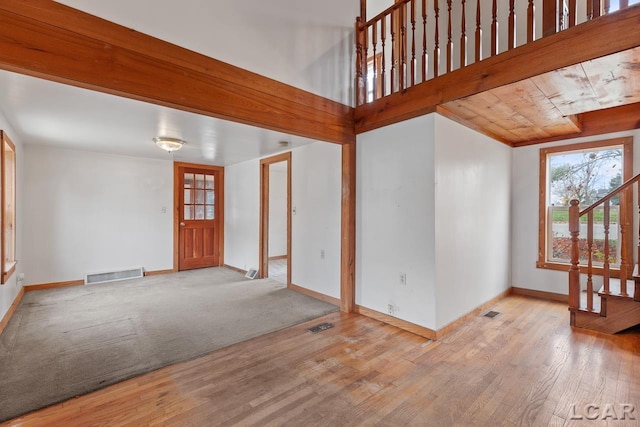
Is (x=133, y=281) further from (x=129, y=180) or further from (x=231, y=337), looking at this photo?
(x=231, y=337)


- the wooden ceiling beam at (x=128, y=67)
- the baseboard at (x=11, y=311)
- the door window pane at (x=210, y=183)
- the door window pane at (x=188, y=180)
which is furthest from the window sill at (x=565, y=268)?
the baseboard at (x=11, y=311)

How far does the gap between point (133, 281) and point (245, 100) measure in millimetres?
4155

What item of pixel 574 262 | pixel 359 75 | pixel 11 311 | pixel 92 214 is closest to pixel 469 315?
pixel 574 262

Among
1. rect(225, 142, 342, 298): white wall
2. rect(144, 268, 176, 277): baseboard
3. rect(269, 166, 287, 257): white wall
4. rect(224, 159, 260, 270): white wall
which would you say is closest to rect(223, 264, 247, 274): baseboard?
rect(224, 159, 260, 270): white wall

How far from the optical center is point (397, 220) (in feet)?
10.2

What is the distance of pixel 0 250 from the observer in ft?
9.21

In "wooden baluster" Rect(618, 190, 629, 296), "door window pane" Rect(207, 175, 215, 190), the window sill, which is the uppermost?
"door window pane" Rect(207, 175, 215, 190)

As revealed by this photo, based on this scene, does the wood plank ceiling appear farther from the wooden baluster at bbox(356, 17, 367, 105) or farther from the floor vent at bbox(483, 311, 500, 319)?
the floor vent at bbox(483, 311, 500, 319)

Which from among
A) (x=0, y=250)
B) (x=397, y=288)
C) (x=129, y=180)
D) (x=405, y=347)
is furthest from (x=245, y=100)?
(x=129, y=180)

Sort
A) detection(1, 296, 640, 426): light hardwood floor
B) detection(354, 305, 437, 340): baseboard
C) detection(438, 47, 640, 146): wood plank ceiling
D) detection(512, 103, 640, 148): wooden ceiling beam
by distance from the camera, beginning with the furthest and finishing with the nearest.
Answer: detection(512, 103, 640, 148): wooden ceiling beam
detection(354, 305, 437, 340): baseboard
detection(438, 47, 640, 146): wood plank ceiling
detection(1, 296, 640, 426): light hardwood floor

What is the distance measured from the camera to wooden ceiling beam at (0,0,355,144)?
1.64 metres

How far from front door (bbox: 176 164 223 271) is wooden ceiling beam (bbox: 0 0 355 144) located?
3909 mm

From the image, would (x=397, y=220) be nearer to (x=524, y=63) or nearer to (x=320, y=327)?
(x=320, y=327)

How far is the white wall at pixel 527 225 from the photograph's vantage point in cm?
403
